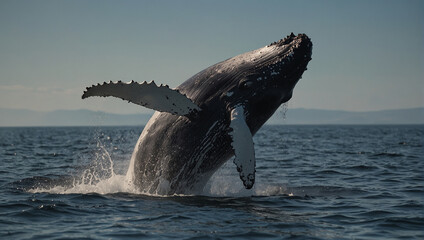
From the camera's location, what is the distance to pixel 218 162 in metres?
10.1

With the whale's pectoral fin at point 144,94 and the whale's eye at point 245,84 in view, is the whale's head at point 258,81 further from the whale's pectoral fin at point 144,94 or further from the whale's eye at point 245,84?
the whale's pectoral fin at point 144,94

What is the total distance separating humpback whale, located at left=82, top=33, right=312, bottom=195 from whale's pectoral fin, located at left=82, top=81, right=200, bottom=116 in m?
0.02

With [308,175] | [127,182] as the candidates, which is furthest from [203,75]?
[308,175]

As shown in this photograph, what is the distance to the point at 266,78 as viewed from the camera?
9.34 meters

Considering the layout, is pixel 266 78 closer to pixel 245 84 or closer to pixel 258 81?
pixel 258 81

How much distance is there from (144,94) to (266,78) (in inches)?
88.1

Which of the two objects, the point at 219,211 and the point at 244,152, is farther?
the point at 219,211

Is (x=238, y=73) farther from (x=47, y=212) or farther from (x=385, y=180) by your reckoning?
(x=385, y=180)

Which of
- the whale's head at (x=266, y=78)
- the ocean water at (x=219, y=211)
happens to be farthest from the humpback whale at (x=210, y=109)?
the ocean water at (x=219, y=211)

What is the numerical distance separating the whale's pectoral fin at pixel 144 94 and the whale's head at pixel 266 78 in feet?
3.29

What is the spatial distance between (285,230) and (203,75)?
3490 millimetres

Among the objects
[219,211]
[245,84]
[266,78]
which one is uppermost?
[266,78]

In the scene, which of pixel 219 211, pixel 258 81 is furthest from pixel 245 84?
pixel 219 211

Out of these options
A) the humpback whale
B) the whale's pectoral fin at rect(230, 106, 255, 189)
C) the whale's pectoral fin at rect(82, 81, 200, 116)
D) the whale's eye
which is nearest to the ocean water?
the humpback whale
